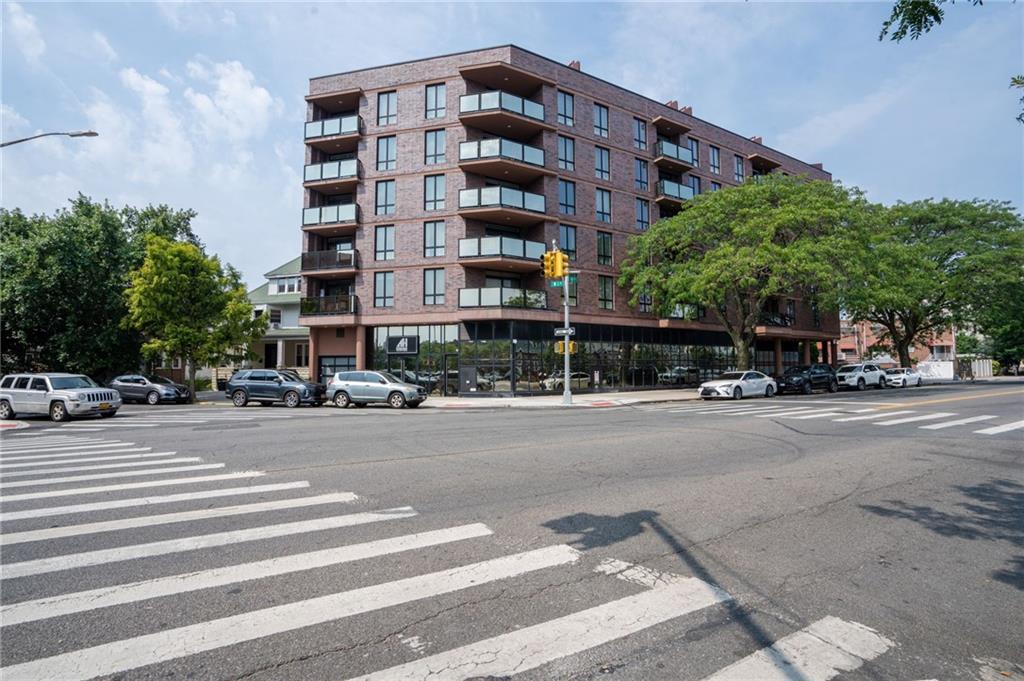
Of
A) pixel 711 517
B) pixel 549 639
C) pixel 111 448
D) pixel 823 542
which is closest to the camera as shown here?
pixel 549 639

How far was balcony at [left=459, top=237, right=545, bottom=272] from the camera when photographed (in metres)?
28.0

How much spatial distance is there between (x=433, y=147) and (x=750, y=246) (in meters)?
18.5

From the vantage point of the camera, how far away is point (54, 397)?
58.5ft

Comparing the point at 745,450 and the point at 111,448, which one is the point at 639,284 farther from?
the point at 111,448

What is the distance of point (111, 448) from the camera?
34.7ft

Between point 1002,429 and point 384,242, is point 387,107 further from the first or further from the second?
point 1002,429

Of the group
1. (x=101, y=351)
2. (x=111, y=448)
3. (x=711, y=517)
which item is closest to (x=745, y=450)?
(x=711, y=517)

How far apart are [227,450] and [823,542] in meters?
9.86

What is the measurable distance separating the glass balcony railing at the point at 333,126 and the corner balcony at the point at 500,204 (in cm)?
826

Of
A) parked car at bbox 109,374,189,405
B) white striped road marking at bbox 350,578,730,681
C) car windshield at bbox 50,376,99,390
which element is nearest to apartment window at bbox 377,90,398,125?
parked car at bbox 109,374,189,405

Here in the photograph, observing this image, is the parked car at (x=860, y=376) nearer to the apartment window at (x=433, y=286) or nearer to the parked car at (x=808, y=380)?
the parked car at (x=808, y=380)

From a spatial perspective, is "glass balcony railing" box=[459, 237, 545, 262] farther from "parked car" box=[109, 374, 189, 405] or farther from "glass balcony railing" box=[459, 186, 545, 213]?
"parked car" box=[109, 374, 189, 405]

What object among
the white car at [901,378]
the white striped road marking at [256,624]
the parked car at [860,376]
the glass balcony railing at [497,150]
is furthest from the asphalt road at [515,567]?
the white car at [901,378]

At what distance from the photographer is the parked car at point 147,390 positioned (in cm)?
2827
